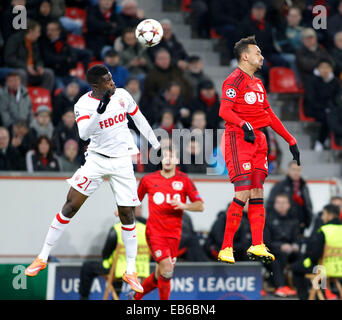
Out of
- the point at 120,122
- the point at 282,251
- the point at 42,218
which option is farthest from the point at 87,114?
the point at 282,251

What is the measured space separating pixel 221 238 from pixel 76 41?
5.02 meters

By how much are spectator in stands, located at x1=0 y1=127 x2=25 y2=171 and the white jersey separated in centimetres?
370

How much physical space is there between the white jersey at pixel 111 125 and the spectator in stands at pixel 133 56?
547 cm

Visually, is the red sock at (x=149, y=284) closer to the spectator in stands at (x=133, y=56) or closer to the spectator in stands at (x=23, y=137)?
the spectator in stands at (x=23, y=137)

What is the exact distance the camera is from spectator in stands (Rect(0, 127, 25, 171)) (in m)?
12.2

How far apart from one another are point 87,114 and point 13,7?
5.86 m

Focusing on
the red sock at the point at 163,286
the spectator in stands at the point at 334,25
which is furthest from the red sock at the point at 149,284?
the spectator in stands at the point at 334,25

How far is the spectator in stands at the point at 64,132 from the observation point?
12594 millimetres

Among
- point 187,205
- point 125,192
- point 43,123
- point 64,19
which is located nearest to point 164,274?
point 187,205

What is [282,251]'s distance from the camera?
1206 centimetres

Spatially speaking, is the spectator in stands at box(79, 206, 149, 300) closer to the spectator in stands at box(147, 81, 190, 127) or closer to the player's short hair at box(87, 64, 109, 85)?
the spectator in stands at box(147, 81, 190, 127)

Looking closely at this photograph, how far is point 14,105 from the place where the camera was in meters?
12.8

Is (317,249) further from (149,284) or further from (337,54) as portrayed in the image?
(337,54)
